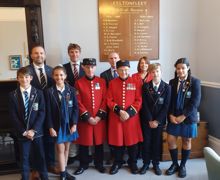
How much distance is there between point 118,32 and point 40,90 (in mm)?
1488

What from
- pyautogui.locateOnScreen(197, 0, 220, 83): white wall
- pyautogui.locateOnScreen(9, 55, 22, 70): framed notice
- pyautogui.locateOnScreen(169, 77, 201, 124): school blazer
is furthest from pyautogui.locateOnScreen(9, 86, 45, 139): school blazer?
pyautogui.locateOnScreen(197, 0, 220, 83): white wall

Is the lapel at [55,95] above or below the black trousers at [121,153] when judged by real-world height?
above

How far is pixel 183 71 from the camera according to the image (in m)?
2.44

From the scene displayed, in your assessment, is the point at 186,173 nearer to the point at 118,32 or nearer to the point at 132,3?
the point at 118,32

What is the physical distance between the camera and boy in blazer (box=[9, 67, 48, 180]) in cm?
222

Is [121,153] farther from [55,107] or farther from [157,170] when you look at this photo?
[55,107]

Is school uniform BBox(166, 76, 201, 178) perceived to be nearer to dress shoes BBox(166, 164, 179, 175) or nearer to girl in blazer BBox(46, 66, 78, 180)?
dress shoes BBox(166, 164, 179, 175)

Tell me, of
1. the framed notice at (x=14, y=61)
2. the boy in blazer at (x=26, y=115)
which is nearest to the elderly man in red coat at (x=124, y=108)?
the boy in blazer at (x=26, y=115)

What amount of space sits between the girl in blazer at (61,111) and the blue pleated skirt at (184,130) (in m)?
1.09

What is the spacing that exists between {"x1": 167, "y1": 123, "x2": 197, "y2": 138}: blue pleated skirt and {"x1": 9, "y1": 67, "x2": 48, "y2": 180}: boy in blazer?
4.68ft

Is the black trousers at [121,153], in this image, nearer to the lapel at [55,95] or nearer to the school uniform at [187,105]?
the school uniform at [187,105]

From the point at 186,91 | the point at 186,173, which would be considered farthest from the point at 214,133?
the point at 186,91

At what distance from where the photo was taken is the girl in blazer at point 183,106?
2.44 m

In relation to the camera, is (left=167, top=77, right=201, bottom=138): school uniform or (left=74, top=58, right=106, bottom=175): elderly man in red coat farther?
(left=74, top=58, right=106, bottom=175): elderly man in red coat
